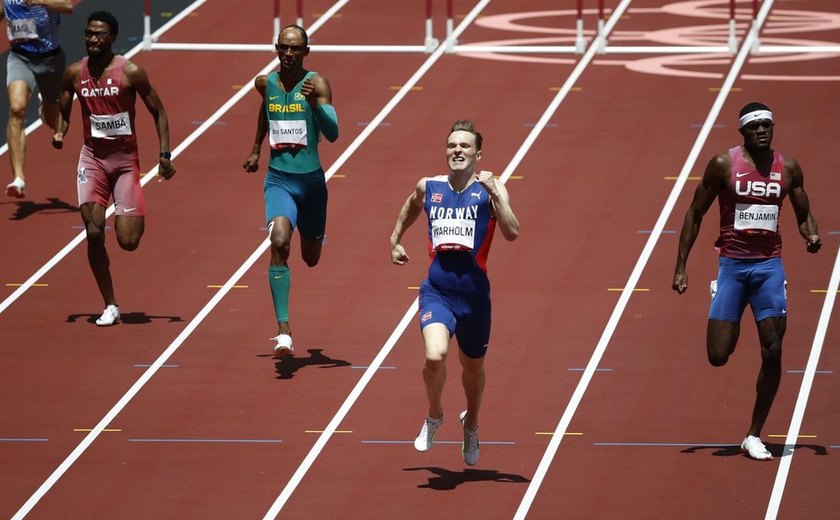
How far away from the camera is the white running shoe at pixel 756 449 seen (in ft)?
39.6

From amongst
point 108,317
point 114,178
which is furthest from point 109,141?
point 108,317

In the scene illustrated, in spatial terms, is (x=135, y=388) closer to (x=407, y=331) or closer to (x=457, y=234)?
(x=407, y=331)

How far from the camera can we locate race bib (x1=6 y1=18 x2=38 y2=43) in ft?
60.4

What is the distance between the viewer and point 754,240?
12148 millimetres

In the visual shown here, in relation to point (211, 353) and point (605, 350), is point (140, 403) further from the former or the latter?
point (605, 350)

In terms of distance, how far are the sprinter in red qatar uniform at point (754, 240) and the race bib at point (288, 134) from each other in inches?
138

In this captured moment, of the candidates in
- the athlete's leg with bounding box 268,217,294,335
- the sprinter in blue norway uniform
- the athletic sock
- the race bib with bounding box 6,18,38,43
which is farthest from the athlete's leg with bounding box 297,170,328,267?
the race bib with bounding box 6,18,38,43

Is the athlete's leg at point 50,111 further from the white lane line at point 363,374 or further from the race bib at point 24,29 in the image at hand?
the white lane line at point 363,374

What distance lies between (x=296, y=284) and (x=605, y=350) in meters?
3.13

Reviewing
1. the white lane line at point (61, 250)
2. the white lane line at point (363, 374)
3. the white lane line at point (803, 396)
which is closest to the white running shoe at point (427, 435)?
the white lane line at point (363, 374)

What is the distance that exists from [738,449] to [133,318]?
17.9 ft

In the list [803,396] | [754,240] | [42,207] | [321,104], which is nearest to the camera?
[754,240]

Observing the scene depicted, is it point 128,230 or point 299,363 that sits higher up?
point 128,230

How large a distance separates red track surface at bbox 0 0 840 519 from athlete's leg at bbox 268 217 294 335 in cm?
50
